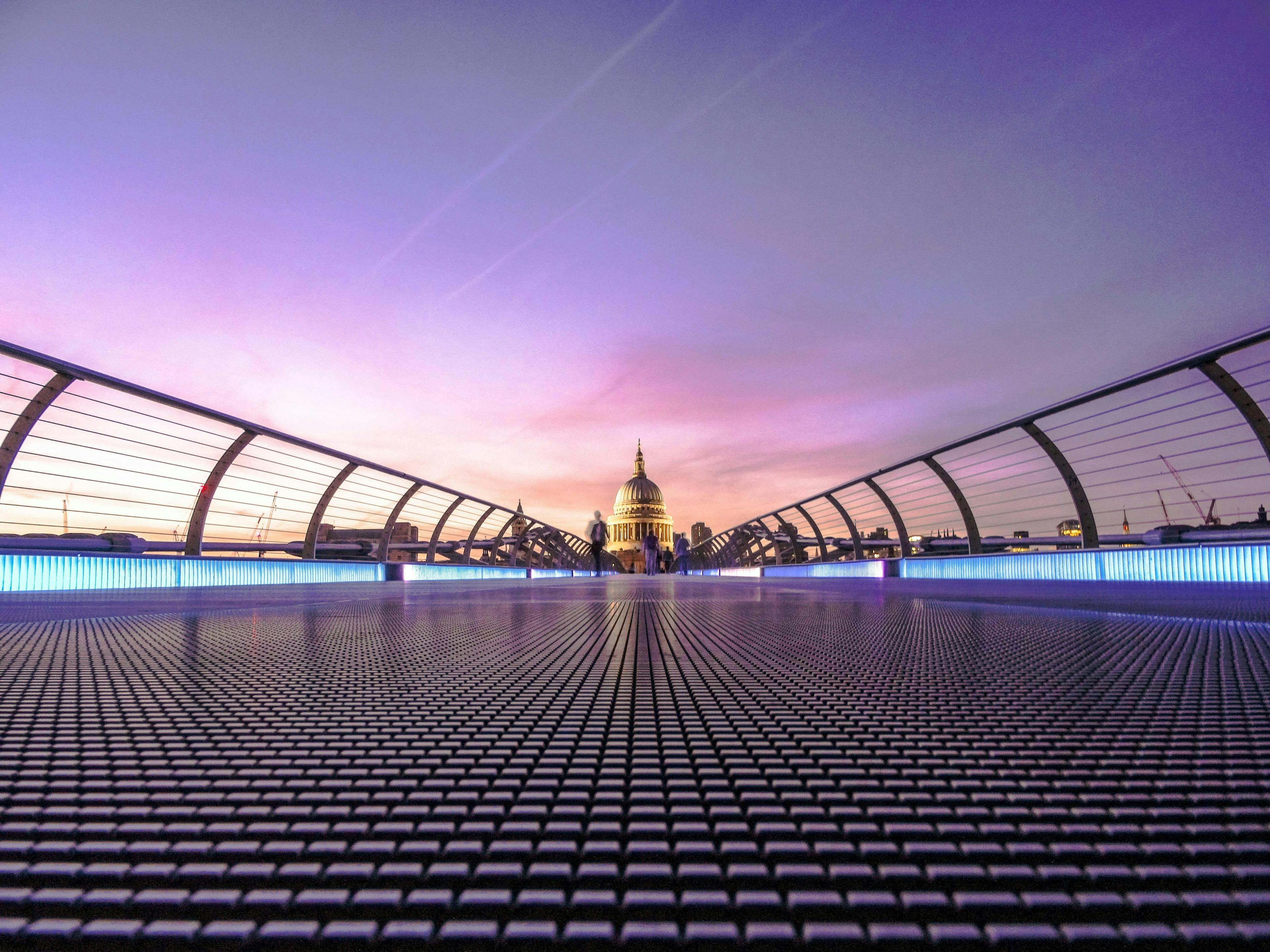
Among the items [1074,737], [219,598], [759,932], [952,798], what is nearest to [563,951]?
[759,932]

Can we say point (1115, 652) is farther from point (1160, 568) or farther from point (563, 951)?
point (1160, 568)

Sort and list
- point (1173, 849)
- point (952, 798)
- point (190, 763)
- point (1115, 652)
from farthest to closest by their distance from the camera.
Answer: point (1115, 652) < point (190, 763) < point (952, 798) < point (1173, 849)

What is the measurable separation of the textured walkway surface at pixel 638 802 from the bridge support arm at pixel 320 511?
7255 mm

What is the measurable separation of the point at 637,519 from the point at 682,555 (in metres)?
72.7

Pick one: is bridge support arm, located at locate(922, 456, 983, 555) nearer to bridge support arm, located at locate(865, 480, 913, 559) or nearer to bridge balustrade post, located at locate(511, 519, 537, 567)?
bridge support arm, located at locate(865, 480, 913, 559)

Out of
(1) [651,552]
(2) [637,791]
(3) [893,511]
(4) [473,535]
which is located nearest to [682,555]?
(1) [651,552]

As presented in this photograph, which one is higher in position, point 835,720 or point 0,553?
point 0,553

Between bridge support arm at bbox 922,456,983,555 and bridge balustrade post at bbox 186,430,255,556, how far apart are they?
7.64m

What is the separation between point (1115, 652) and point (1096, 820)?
4.01 ft

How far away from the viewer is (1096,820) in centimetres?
56

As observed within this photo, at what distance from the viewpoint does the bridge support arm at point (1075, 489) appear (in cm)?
540

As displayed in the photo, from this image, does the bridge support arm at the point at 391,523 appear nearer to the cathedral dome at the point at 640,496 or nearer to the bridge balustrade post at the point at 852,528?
the bridge balustrade post at the point at 852,528

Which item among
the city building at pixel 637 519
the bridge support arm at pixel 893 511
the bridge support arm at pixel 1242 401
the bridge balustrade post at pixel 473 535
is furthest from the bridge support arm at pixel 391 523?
the city building at pixel 637 519

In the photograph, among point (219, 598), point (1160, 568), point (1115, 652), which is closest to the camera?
point (1115, 652)
